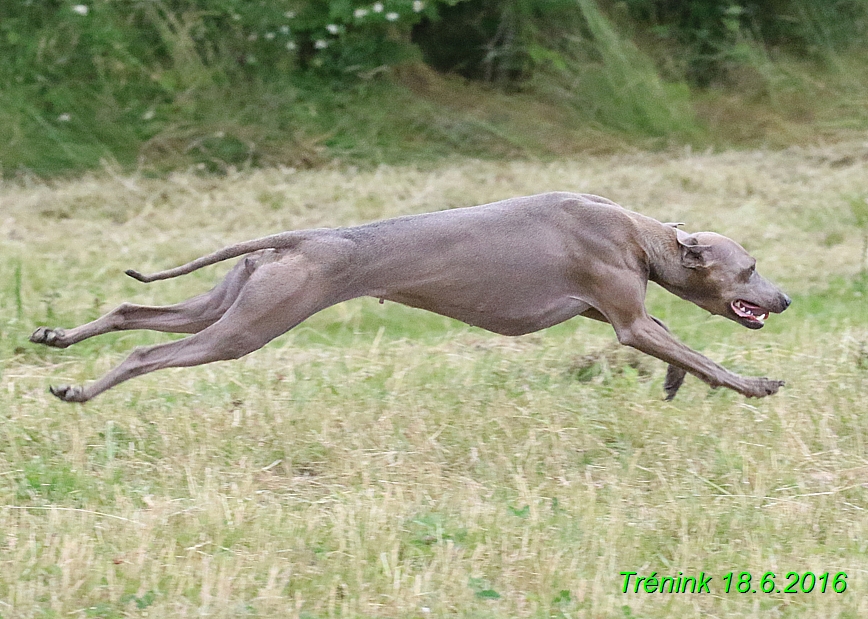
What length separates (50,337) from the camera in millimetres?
5348

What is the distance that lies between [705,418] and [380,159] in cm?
806

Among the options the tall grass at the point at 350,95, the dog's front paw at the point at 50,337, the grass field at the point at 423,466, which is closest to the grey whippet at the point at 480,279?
the dog's front paw at the point at 50,337

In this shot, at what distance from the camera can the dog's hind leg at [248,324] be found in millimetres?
5059

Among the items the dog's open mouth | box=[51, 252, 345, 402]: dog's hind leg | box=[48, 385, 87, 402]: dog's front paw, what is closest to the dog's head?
the dog's open mouth

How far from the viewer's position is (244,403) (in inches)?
238

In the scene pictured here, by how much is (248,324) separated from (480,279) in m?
1.06

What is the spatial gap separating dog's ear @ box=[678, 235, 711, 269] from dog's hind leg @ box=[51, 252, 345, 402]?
1647mm

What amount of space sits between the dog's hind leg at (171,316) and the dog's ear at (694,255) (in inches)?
74.0

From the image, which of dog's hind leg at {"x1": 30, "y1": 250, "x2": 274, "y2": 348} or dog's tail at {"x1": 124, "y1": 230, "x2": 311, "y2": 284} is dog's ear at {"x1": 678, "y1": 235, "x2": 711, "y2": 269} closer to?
dog's tail at {"x1": 124, "y1": 230, "x2": 311, "y2": 284}

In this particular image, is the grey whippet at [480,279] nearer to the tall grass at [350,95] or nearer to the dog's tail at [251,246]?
the dog's tail at [251,246]

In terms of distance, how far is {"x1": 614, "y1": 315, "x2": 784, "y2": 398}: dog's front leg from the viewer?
542 cm

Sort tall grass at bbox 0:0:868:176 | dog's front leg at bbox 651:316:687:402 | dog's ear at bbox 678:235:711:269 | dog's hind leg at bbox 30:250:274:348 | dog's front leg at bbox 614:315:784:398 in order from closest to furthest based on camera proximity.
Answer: dog's hind leg at bbox 30:250:274:348
dog's front leg at bbox 614:315:784:398
dog's ear at bbox 678:235:711:269
dog's front leg at bbox 651:316:687:402
tall grass at bbox 0:0:868:176

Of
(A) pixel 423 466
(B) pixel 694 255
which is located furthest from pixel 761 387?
(A) pixel 423 466

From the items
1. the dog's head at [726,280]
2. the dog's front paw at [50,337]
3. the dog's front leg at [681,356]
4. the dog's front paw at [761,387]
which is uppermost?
the dog's front paw at [50,337]
